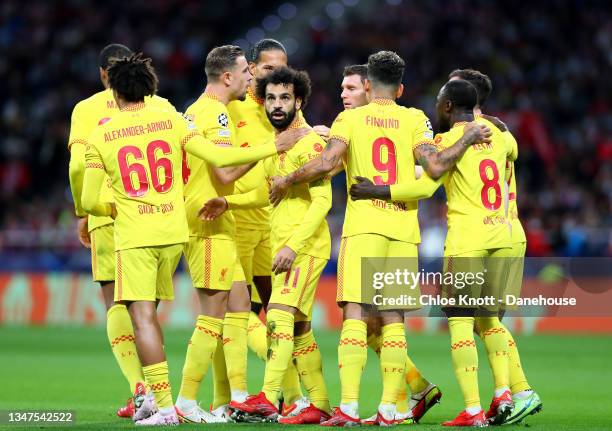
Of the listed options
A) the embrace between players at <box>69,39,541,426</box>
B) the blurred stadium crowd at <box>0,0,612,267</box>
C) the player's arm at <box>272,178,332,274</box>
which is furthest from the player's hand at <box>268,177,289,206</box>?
the blurred stadium crowd at <box>0,0,612,267</box>

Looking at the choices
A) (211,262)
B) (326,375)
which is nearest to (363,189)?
(211,262)

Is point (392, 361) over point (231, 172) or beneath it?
beneath

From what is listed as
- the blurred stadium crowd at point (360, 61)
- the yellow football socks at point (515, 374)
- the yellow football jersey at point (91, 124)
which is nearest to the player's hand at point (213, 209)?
the yellow football jersey at point (91, 124)

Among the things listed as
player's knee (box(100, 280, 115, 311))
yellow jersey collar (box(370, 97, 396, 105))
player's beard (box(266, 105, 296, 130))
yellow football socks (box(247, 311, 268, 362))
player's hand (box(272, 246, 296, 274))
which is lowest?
yellow football socks (box(247, 311, 268, 362))

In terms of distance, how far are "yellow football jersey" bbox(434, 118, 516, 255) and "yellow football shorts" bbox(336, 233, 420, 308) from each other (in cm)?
46

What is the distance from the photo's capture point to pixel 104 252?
8906 millimetres

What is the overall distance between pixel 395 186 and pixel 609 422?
2.28 m

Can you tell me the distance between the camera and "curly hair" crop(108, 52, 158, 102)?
7.80 meters

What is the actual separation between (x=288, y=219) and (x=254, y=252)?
3.40 ft

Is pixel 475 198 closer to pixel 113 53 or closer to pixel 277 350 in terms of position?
pixel 277 350

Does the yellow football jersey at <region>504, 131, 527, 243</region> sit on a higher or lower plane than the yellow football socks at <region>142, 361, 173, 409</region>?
higher

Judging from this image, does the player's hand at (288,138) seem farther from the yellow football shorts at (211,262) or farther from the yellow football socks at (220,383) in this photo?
the yellow football socks at (220,383)

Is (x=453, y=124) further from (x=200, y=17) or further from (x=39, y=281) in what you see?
(x=200, y=17)

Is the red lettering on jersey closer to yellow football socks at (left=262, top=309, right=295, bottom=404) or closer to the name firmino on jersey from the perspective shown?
yellow football socks at (left=262, top=309, right=295, bottom=404)
